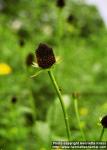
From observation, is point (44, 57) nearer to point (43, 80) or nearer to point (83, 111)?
point (83, 111)

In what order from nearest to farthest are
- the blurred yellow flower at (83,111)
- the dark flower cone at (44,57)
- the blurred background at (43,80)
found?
the dark flower cone at (44,57) < the blurred background at (43,80) < the blurred yellow flower at (83,111)

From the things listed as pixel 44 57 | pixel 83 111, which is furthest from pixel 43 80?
pixel 44 57

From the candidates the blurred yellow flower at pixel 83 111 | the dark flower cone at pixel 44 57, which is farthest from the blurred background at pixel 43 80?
the dark flower cone at pixel 44 57

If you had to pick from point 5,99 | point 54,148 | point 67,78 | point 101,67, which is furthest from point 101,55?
point 54,148

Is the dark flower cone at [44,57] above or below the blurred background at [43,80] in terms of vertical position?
below

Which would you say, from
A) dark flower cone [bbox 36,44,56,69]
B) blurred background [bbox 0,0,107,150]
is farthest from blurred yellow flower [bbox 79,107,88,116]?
dark flower cone [bbox 36,44,56,69]

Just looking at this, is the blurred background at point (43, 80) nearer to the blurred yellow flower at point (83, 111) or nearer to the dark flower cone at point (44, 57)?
the blurred yellow flower at point (83, 111)

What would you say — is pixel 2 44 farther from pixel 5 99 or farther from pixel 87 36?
pixel 87 36
